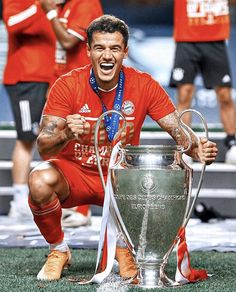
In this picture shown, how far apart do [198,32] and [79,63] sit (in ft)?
3.50

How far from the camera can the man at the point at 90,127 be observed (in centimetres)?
488

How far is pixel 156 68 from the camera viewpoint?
30.0 ft

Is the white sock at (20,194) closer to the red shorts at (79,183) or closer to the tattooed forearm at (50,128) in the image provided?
the red shorts at (79,183)

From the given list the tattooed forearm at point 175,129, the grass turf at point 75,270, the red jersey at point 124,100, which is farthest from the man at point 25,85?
the tattooed forearm at point 175,129

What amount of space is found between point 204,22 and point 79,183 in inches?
114

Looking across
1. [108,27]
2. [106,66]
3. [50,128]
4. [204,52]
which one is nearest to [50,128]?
[50,128]

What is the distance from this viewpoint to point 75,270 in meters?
5.21

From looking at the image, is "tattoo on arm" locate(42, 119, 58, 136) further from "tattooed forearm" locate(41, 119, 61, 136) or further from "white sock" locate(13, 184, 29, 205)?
"white sock" locate(13, 184, 29, 205)

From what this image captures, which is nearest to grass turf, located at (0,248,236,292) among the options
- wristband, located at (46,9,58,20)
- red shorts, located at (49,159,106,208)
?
red shorts, located at (49,159,106,208)

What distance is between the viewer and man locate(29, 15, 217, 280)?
192 inches

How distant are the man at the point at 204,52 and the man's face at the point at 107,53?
2.82 meters

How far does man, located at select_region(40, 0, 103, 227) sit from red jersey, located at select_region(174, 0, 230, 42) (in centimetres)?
82

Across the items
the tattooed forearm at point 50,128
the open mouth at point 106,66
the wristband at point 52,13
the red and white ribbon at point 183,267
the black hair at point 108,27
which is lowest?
the red and white ribbon at point 183,267

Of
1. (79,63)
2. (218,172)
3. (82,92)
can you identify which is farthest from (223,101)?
(82,92)
